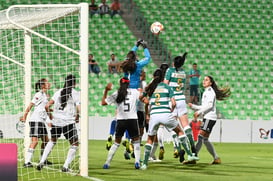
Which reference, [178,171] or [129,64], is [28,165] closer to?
[129,64]

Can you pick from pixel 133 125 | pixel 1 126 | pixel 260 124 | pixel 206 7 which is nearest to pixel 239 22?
pixel 206 7

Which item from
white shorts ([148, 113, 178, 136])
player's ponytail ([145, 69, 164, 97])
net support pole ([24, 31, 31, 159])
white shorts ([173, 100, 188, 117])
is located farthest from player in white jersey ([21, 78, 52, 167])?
white shorts ([173, 100, 188, 117])

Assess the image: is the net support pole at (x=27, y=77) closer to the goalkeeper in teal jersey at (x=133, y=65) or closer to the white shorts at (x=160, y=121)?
the goalkeeper in teal jersey at (x=133, y=65)

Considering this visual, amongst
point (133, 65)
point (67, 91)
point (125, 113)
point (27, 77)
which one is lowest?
point (125, 113)

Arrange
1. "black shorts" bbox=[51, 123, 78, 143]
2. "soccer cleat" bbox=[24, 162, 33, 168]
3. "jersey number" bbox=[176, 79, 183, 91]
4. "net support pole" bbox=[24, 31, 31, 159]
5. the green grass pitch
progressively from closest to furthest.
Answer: the green grass pitch, "black shorts" bbox=[51, 123, 78, 143], "soccer cleat" bbox=[24, 162, 33, 168], "net support pole" bbox=[24, 31, 31, 159], "jersey number" bbox=[176, 79, 183, 91]

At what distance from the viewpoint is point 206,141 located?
52.4 ft

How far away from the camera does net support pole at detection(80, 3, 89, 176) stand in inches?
501

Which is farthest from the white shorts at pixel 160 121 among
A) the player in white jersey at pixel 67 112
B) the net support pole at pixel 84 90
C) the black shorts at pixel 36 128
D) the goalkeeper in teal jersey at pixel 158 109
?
the black shorts at pixel 36 128

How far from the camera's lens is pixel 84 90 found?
506 inches

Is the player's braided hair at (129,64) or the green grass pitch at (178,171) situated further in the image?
the player's braided hair at (129,64)

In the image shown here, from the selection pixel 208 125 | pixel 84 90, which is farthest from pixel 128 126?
pixel 208 125

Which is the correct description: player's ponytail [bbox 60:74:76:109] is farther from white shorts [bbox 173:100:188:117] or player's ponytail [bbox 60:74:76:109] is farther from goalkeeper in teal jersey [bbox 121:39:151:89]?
white shorts [bbox 173:100:188:117]

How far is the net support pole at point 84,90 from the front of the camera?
41.8ft

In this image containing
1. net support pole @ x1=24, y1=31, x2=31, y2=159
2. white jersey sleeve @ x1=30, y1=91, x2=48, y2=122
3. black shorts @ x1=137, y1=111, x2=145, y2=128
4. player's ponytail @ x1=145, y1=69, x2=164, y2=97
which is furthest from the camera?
black shorts @ x1=137, y1=111, x2=145, y2=128
